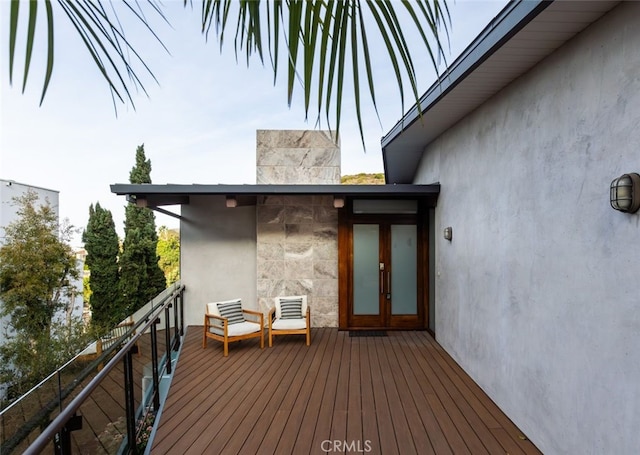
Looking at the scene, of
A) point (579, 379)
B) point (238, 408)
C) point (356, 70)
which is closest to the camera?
point (356, 70)

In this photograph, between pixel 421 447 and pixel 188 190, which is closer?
pixel 421 447

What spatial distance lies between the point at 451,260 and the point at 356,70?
14.2 feet

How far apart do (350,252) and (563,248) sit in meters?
3.86

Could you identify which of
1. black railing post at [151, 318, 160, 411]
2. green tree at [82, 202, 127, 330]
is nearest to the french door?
black railing post at [151, 318, 160, 411]

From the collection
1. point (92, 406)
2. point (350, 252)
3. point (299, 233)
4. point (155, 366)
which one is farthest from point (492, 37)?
point (299, 233)

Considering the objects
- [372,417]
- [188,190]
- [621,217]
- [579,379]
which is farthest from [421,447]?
[188,190]

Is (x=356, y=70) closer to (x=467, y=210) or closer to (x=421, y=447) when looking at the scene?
(x=421, y=447)

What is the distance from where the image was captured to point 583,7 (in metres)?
2.01

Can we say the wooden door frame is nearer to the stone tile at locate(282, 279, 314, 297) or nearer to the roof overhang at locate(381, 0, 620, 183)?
the stone tile at locate(282, 279, 314, 297)

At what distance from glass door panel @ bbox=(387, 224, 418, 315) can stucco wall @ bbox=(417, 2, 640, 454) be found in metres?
2.05

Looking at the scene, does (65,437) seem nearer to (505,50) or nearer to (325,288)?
(505,50)

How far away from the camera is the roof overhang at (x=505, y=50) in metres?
2.07

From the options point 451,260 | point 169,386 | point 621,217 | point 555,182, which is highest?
point 555,182

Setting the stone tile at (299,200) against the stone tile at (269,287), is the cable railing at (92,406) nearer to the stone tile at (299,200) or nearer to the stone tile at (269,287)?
the stone tile at (269,287)
